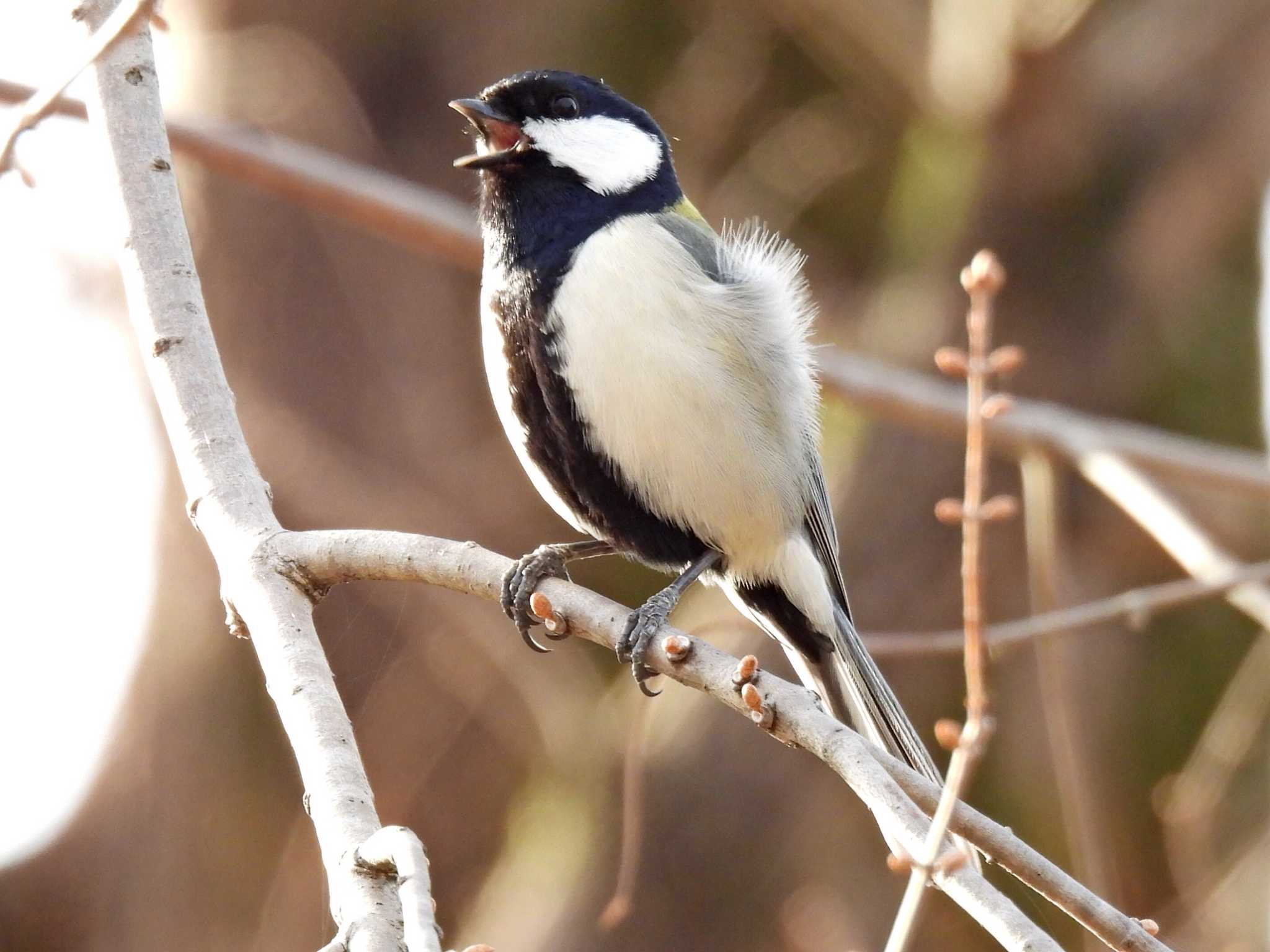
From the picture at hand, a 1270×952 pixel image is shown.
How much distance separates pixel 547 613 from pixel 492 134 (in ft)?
4.67

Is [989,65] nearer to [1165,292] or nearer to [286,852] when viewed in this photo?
[1165,292]

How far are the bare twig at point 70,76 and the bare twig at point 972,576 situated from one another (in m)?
0.99

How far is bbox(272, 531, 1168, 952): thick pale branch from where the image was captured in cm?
140

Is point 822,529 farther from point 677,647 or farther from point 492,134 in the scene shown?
point 677,647

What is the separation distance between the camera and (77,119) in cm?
320

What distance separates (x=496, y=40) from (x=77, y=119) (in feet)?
7.37

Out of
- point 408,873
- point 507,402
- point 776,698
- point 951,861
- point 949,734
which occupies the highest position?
point 507,402

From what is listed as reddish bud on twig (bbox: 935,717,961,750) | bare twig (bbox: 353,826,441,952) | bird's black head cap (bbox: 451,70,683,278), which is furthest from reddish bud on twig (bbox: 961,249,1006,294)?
bird's black head cap (bbox: 451,70,683,278)

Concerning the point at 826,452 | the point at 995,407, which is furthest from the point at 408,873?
the point at 826,452

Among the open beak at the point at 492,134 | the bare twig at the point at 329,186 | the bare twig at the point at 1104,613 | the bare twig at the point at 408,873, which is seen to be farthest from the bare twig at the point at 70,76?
the bare twig at the point at 329,186

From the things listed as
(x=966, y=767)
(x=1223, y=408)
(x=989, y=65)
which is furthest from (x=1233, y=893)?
(x=966, y=767)

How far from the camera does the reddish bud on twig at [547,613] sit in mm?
1981

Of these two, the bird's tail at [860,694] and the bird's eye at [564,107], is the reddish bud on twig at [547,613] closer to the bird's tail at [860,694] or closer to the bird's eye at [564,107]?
the bird's tail at [860,694]

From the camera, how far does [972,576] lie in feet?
4.98
